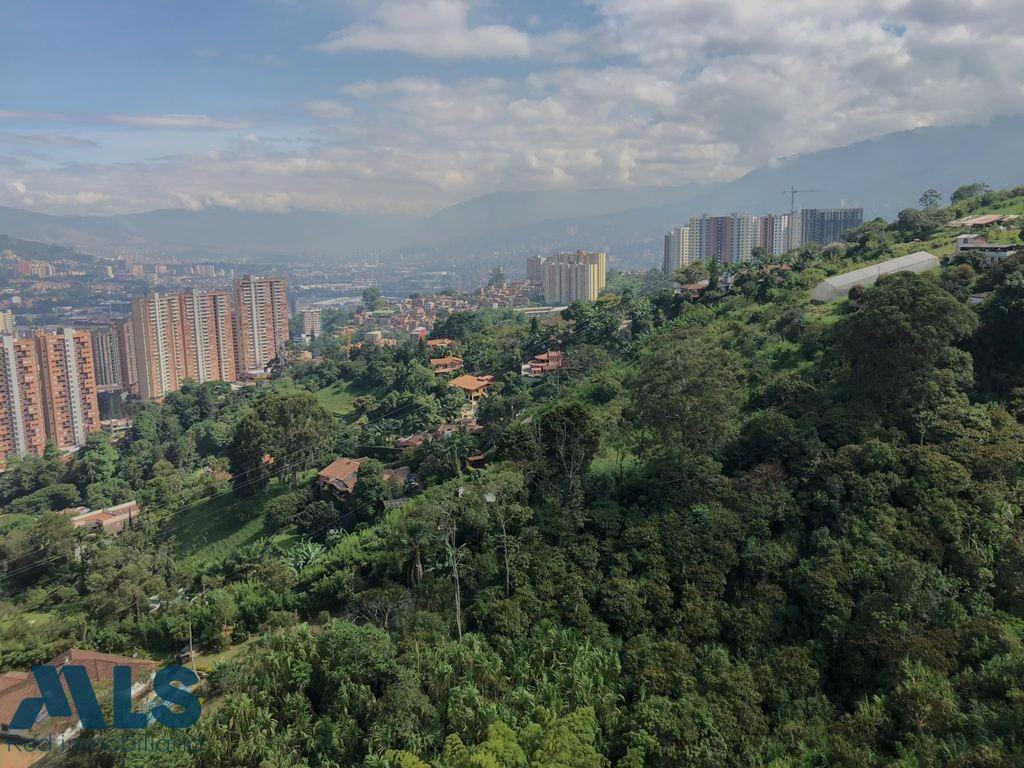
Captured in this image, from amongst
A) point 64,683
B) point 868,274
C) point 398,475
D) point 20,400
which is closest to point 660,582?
point 64,683

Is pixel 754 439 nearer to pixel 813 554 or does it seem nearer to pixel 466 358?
pixel 813 554

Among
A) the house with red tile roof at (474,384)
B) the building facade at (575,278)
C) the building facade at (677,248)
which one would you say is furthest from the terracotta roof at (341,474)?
the building facade at (677,248)

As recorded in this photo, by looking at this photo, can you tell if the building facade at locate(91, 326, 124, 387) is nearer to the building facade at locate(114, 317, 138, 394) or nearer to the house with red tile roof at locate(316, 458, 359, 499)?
the building facade at locate(114, 317, 138, 394)

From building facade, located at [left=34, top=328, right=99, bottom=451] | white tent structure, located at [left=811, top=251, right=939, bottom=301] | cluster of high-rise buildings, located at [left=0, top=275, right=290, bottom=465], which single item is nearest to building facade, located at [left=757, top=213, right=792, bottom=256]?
cluster of high-rise buildings, located at [left=0, top=275, right=290, bottom=465]

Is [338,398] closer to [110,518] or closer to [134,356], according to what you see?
[110,518]

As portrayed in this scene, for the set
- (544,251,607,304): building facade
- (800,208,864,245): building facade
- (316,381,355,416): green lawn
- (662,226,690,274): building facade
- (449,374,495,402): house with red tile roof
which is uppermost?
(800,208,864,245): building facade
